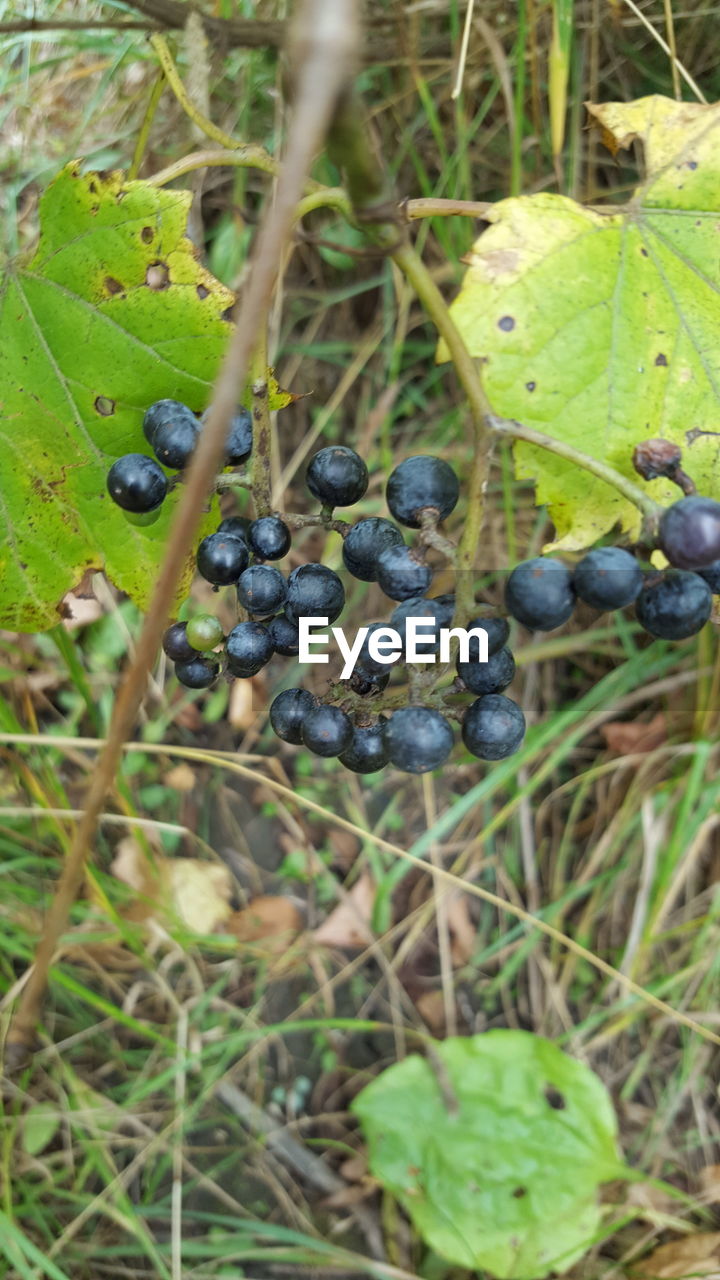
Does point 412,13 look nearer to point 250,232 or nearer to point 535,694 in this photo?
point 250,232

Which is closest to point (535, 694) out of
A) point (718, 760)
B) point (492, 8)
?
point (718, 760)

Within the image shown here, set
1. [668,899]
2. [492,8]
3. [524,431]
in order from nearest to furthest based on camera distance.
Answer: [524,431]
[492,8]
[668,899]

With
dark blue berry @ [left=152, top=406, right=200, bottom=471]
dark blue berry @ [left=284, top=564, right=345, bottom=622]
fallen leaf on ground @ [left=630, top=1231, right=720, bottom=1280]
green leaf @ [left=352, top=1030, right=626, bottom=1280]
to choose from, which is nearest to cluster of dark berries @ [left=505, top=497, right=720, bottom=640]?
dark blue berry @ [left=284, top=564, right=345, bottom=622]

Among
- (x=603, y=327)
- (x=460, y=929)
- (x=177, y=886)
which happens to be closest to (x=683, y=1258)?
(x=460, y=929)

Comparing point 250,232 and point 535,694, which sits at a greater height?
point 250,232

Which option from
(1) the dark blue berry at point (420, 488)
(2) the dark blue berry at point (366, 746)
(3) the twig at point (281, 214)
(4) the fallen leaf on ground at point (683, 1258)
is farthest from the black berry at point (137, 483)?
(4) the fallen leaf on ground at point (683, 1258)

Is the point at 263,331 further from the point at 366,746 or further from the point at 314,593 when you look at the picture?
the point at 366,746

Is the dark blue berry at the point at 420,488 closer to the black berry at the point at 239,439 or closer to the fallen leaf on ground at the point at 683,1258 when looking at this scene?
the black berry at the point at 239,439
